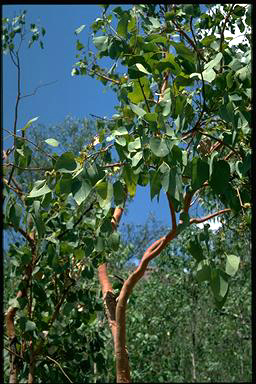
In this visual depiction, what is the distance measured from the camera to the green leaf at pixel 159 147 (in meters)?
0.89

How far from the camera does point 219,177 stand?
958mm

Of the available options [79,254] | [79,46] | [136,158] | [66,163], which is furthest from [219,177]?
[79,46]

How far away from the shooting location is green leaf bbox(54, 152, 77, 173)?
98 cm

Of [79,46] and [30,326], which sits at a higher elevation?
[79,46]

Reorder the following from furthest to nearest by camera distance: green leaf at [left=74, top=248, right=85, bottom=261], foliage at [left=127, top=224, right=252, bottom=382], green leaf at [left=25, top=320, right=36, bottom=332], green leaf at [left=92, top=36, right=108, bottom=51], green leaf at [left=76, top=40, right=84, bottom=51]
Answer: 1. foliage at [left=127, top=224, right=252, bottom=382]
2. green leaf at [left=76, top=40, right=84, bottom=51]
3. green leaf at [left=25, top=320, right=36, bottom=332]
4. green leaf at [left=74, top=248, right=85, bottom=261]
5. green leaf at [left=92, top=36, right=108, bottom=51]

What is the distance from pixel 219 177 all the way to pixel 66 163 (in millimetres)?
257

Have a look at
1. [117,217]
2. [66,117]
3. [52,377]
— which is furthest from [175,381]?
[66,117]

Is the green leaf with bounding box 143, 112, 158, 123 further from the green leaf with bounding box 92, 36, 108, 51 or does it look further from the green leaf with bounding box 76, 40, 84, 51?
the green leaf with bounding box 76, 40, 84, 51

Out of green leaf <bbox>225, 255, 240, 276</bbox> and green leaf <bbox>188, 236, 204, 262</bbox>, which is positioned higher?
green leaf <bbox>188, 236, 204, 262</bbox>

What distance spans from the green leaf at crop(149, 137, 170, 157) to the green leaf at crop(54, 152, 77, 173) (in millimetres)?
158

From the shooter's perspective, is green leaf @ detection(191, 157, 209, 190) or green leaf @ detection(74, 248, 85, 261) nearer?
green leaf @ detection(191, 157, 209, 190)

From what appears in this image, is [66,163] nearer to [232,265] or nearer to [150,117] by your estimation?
[150,117]

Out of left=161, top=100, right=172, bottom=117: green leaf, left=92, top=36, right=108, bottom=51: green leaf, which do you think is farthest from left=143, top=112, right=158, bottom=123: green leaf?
left=92, top=36, right=108, bottom=51: green leaf

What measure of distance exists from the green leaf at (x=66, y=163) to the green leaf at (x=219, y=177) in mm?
234
